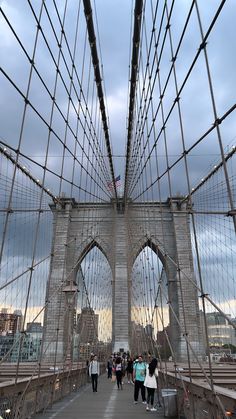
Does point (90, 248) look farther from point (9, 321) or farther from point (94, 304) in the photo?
point (9, 321)

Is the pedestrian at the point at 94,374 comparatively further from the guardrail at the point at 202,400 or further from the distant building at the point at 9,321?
the distant building at the point at 9,321

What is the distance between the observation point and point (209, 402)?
11.6 feet

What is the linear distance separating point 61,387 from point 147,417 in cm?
306

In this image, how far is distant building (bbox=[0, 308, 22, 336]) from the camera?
1619 centimetres

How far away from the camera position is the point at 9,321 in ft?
56.5

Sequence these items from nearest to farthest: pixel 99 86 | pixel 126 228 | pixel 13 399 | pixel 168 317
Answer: pixel 13 399, pixel 99 86, pixel 168 317, pixel 126 228

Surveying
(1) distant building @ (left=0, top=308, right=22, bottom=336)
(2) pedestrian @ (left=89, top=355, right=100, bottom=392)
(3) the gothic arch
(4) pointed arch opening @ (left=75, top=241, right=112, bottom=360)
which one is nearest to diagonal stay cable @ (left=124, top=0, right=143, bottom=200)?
(3) the gothic arch

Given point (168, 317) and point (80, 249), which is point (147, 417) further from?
point (80, 249)

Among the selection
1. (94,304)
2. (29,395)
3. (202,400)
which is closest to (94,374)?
(29,395)

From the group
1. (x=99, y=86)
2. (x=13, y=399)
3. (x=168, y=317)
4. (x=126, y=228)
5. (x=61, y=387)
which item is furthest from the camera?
(x=126, y=228)

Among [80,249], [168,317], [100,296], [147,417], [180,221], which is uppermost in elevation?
[180,221]

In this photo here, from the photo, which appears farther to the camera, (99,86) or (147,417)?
(99,86)

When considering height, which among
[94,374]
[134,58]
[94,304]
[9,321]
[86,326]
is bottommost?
[94,374]

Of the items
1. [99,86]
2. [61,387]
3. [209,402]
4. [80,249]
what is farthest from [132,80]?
[80,249]
